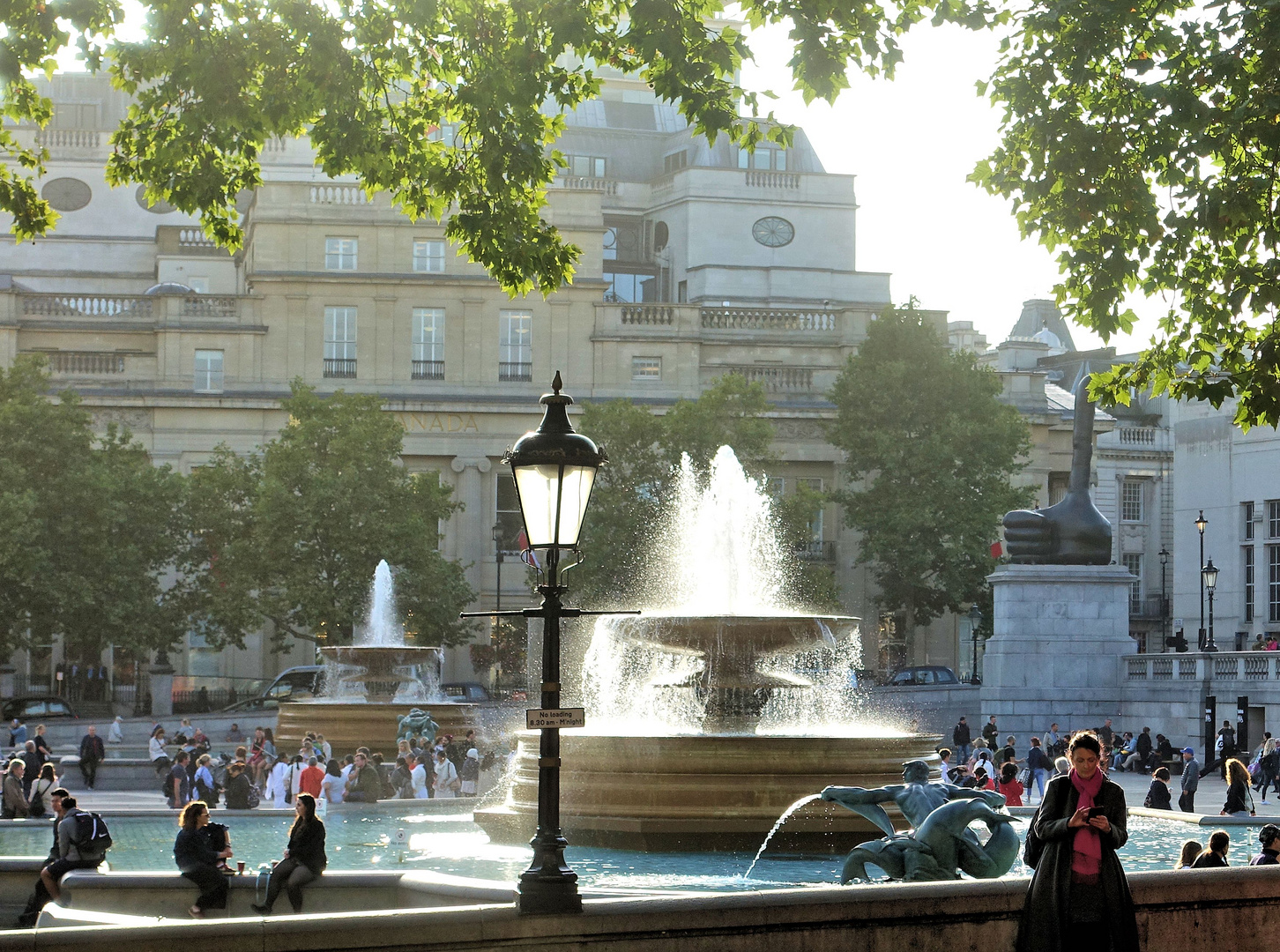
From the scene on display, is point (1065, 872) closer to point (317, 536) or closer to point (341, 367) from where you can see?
point (317, 536)

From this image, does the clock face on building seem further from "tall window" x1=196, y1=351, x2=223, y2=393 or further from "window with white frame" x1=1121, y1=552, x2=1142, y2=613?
"tall window" x1=196, y1=351, x2=223, y2=393

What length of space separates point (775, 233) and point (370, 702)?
4201 cm

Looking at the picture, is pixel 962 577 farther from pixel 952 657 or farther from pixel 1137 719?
pixel 1137 719

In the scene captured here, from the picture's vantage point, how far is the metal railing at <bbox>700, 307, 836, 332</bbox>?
61906 mm

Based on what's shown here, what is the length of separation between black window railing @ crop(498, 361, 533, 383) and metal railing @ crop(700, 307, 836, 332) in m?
6.03

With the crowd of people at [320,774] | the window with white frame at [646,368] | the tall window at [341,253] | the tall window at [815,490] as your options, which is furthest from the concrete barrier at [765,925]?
the tall window at [341,253]

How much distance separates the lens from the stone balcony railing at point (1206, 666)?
3678 centimetres

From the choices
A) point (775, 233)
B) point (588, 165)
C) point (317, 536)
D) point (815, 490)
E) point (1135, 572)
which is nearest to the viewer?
point (317, 536)

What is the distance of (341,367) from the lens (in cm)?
5956

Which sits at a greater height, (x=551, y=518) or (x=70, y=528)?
(x=70, y=528)

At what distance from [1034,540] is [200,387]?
2958 cm

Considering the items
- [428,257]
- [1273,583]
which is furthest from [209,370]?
[1273,583]

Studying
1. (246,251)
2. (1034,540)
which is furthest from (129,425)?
(1034,540)

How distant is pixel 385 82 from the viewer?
12.9 meters
